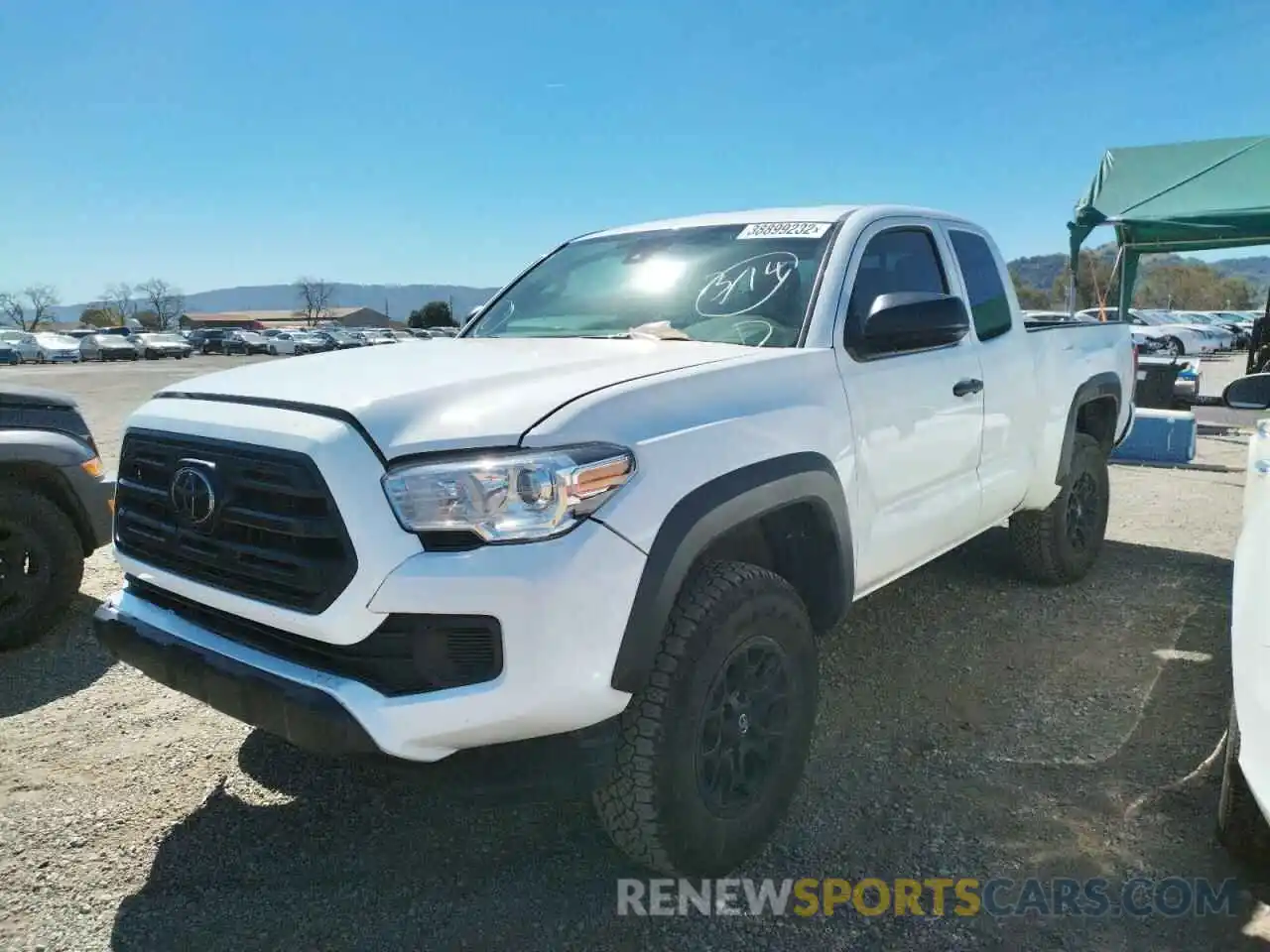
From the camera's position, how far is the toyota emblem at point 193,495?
7.52ft

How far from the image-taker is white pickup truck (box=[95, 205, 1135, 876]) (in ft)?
6.61

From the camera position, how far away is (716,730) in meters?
2.44

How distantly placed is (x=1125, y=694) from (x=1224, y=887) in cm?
131

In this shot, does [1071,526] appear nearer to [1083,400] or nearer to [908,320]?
[1083,400]

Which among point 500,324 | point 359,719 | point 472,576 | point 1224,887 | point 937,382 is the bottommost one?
point 1224,887

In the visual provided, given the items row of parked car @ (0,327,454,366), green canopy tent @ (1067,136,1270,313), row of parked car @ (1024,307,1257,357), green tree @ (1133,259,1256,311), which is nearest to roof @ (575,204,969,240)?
green canopy tent @ (1067,136,1270,313)

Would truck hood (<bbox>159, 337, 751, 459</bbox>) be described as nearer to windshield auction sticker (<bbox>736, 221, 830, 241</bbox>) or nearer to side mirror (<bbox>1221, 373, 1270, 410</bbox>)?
windshield auction sticker (<bbox>736, 221, 830, 241</bbox>)

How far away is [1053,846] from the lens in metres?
2.70

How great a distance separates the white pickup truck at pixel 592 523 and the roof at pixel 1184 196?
409 inches

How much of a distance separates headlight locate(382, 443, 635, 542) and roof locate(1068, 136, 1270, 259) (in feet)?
40.0

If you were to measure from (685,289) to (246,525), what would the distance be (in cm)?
178

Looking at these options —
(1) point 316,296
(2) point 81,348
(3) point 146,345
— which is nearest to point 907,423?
(2) point 81,348

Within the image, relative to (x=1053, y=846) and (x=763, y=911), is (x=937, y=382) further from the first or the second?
(x=763, y=911)

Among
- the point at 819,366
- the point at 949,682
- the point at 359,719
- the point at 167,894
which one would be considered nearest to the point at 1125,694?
the point at 949,682
